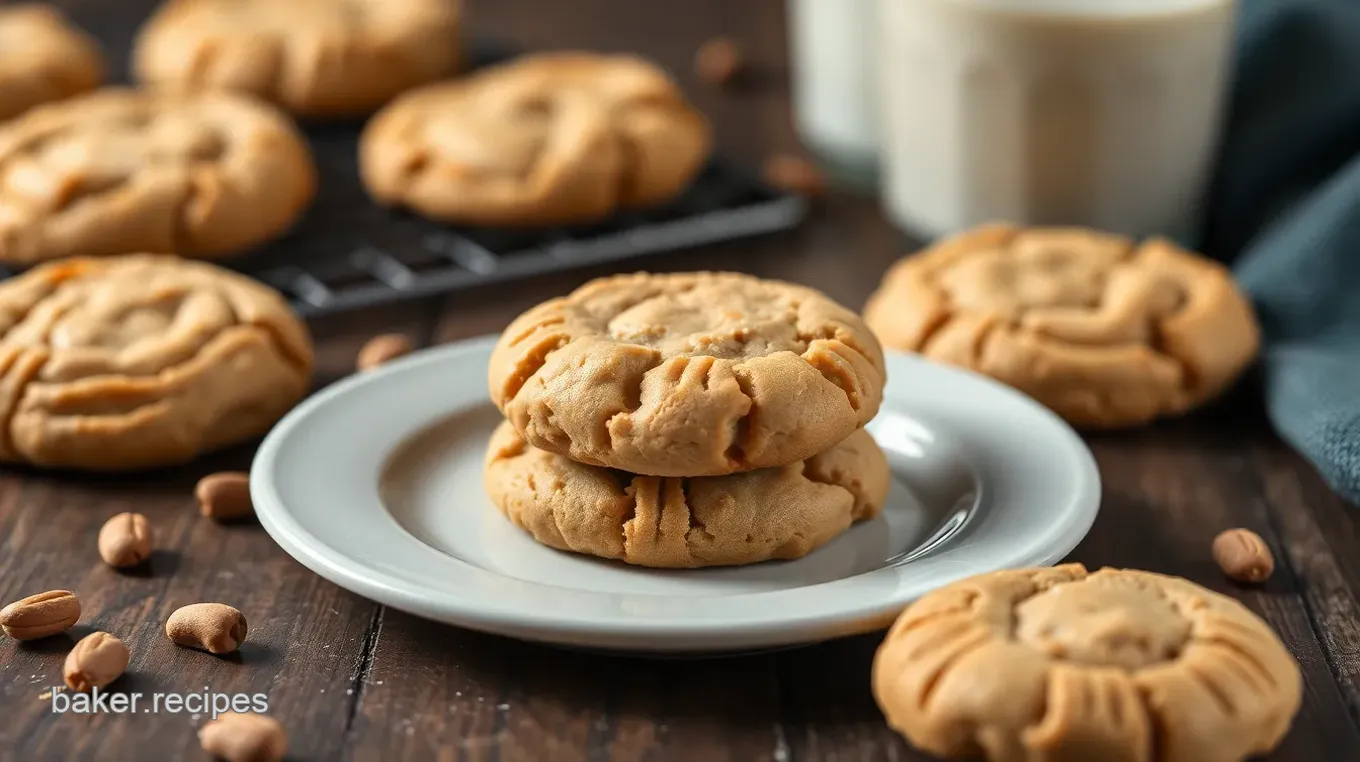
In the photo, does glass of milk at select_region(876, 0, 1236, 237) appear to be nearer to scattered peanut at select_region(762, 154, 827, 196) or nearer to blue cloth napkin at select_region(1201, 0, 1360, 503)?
blue cloth napkin at select_region(1201, 0, 1360, 503)

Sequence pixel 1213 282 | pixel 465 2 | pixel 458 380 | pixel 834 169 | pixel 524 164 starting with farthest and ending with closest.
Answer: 1. pixel 465 2
2. pixel 834 169
3. pixel 524 164
4. pixel 1213 282
5. pixel 458 380

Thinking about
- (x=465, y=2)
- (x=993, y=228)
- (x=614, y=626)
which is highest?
(x=614, y=626)

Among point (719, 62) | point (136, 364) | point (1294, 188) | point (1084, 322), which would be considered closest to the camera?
point (136, 364)

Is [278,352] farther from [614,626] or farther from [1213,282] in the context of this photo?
[1213,282]

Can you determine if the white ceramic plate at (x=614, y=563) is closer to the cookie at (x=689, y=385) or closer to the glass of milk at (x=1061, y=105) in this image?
the cookie at (x=689, y=385)

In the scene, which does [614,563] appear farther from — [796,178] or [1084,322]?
[796,178]

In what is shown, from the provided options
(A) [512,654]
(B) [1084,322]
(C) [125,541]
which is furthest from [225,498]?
(B) [1084,322]

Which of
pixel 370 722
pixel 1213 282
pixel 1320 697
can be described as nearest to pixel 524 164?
pixel 1213 282
